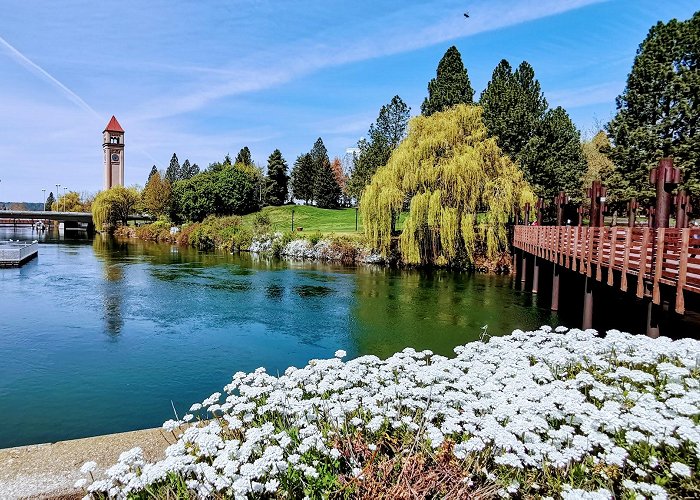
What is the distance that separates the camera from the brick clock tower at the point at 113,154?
116062 millimetres

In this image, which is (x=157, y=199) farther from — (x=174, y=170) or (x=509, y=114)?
(x=509, y=114)

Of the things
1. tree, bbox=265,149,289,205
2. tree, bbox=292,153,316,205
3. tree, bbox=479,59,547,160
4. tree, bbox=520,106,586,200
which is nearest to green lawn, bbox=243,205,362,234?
tree, bbox=265,149,289,205

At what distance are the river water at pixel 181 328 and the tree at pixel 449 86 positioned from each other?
2197cm

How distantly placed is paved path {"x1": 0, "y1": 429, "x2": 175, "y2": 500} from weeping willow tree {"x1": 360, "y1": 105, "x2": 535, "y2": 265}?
2535cm

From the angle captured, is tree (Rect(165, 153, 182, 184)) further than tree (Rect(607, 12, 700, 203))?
Yes

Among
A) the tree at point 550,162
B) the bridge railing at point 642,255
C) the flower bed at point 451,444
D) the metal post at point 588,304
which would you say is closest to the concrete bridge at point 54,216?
the tree at point 550,162

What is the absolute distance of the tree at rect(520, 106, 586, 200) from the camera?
38.1 meters

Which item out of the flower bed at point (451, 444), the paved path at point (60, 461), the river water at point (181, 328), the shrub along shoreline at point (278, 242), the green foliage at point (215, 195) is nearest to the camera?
the flower bed at point (451, 444)

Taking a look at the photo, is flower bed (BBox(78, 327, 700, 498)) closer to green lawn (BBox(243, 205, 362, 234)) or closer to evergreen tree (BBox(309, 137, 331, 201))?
green lawn (BBox(243, 205, 362, 234))

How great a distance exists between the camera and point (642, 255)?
31.8ft

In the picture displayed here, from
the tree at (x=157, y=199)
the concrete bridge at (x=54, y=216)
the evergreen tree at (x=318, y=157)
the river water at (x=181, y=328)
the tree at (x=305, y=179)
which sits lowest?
the river water at (x=181, y=328)

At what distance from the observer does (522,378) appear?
229 inches

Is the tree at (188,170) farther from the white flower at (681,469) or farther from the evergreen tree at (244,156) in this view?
the white flower at (681,469)

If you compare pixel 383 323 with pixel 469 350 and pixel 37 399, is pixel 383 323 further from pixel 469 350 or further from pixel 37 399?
pixel 37 399
